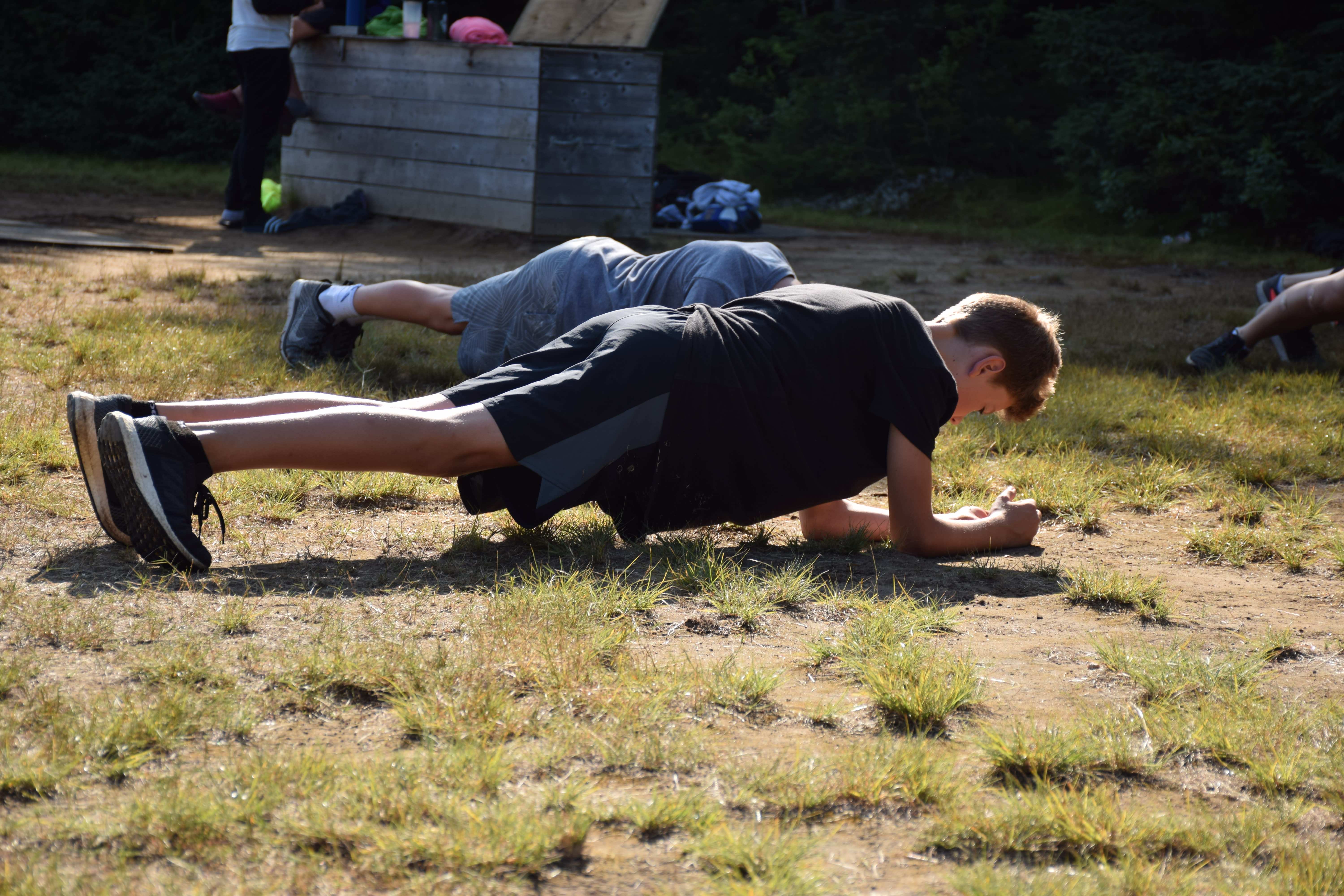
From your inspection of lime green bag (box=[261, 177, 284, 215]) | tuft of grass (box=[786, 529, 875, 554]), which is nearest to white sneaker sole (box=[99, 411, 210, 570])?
tuft of grass (box=[786, 529, 875, 554])

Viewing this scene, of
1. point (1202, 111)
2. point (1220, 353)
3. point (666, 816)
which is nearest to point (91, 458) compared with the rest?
point (666, 816)

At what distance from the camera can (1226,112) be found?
40.8ft

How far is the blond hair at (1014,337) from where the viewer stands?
3.09 metres

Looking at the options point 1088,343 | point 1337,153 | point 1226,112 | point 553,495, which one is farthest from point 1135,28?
point 553,495

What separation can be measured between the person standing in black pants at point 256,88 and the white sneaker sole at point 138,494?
25.9 ft

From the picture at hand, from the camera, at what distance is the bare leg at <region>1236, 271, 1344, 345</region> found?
222 inches

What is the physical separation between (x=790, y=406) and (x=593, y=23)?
758cm

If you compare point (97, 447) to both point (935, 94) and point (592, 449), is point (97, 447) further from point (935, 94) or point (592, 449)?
point (935, 94)

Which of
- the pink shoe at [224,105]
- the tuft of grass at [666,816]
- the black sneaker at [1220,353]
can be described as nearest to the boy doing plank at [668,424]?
the tuft of grass at [666,816]

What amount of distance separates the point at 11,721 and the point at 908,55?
16.6 m

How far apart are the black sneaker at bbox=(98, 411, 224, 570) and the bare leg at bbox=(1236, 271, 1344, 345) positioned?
5.13 meters

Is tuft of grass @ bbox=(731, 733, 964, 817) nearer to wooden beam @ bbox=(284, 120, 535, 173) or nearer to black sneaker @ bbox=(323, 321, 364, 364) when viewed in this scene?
black sneaker @ bbox=(323, 321, 364, 364)

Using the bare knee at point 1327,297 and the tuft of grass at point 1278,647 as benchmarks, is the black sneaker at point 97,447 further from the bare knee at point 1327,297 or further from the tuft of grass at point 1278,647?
the bare knee at point 1327,297

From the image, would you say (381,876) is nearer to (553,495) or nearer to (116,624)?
(116,624)
